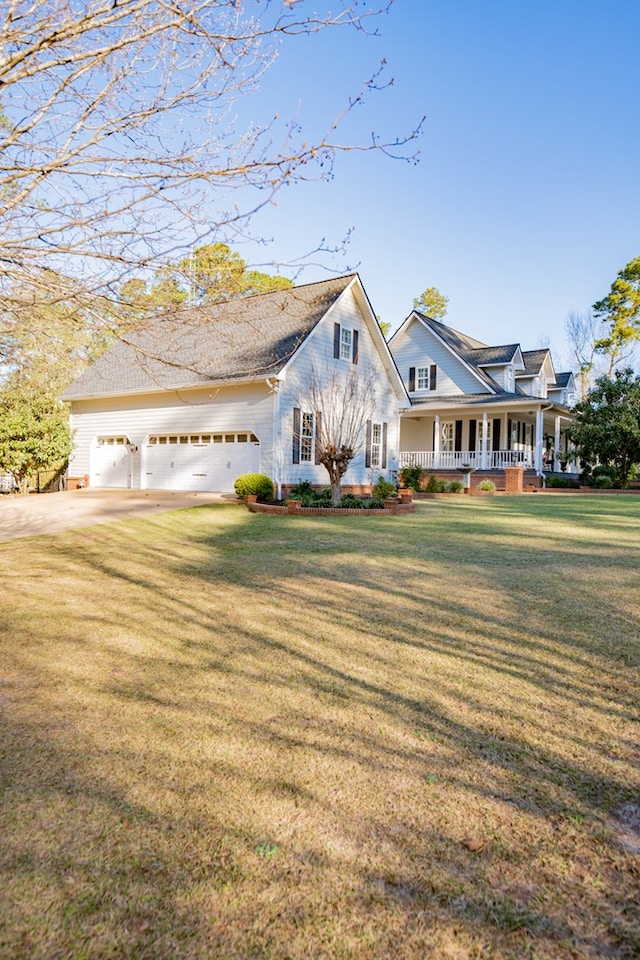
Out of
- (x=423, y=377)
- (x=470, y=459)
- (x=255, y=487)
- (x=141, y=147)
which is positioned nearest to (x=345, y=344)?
(x=255, y=487)

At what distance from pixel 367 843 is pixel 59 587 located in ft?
Result: 16.0

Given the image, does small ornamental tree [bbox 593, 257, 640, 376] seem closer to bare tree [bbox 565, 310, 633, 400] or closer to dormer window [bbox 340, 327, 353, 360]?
bare tree [bbox 565, 310, 633, 400]

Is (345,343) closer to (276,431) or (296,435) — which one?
(296,435)

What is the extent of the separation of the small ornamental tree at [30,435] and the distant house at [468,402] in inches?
581

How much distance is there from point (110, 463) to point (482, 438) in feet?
51.9

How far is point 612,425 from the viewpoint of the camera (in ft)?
78.7

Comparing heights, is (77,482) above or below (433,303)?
below

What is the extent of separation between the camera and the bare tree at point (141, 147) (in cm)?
450

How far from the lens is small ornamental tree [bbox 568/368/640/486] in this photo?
23.8m

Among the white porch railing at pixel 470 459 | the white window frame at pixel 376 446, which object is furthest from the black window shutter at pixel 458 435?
the white window frame at pixel 376 446

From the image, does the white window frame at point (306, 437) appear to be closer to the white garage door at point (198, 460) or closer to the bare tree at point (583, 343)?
the white garage door at point (198, 460)

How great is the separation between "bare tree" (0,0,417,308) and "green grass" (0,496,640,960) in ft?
10.3

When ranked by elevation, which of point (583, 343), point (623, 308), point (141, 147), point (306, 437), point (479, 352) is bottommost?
point (306, 437)

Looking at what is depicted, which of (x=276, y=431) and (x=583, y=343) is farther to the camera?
(x=583, y=343)
